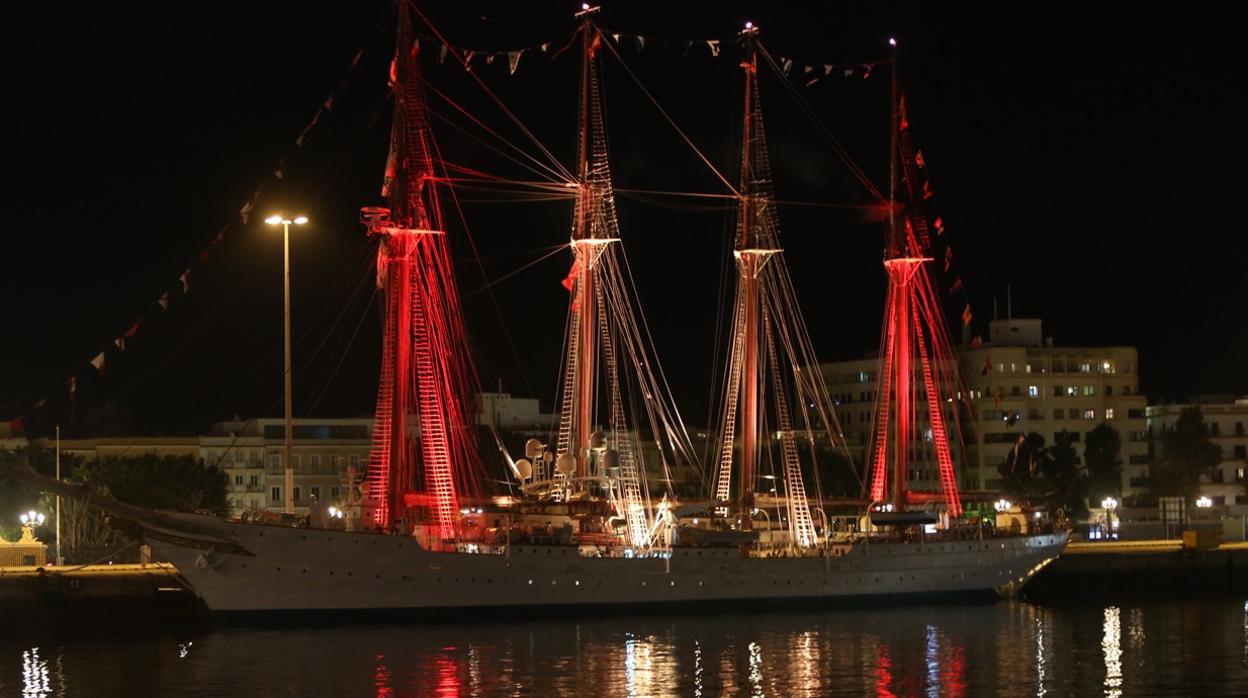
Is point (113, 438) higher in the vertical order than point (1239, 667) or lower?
higher

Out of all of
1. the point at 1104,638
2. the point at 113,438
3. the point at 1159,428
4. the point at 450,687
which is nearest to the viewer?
the point at 450,687

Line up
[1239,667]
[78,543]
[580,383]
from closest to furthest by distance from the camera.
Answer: [1239,667] < [580,383] < [78,543]

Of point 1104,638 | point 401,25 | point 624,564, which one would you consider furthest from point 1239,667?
point 401,25

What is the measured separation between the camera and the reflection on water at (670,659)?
5347cm

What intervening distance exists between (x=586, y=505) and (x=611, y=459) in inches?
94.6

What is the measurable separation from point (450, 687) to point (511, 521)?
23.7 m

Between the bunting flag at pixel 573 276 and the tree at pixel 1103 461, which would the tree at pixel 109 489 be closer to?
the bunting flag at pixel 573 276

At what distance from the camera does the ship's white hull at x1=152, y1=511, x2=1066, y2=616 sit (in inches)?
2704

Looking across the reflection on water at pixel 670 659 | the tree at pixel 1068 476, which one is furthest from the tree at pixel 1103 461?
the reflection on water at pixel 670 659

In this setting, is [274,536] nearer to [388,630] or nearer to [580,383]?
[388,630]

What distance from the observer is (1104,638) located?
6750 cm

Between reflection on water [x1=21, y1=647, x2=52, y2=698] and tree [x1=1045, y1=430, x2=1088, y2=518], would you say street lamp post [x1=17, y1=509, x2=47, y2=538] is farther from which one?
tree [x1=1045, y1=430, x2=1088, y2=518]

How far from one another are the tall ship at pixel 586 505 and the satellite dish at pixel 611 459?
6 centimetres

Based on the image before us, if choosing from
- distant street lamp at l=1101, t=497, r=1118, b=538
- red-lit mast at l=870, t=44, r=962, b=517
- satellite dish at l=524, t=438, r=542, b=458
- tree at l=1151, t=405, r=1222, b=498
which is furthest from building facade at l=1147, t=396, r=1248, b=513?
satellite dish at l=524, t=438, r=542, b=458
